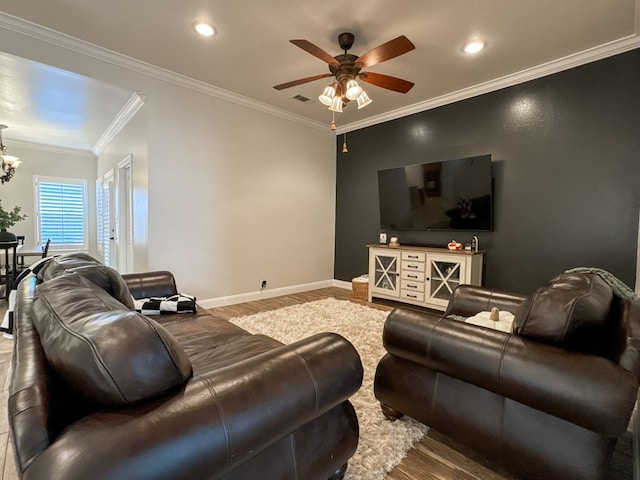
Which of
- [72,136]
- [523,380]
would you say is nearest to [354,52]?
[523,380]

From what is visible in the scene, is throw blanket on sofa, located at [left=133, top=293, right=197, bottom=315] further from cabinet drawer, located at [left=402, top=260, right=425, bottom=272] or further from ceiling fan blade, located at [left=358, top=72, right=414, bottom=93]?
cabinet drawer, located at [left=402, top=260, right=425, bottom=272]

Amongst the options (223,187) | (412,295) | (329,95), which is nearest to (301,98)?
(223,187)

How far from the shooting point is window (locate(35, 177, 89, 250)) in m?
6.30

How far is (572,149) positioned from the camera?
3.20 m

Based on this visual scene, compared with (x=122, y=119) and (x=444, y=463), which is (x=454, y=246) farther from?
(x=122, y=119)

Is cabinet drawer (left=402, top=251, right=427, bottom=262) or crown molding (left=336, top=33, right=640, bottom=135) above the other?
crown molding (left=336, top=33, right=640, bottom=135)

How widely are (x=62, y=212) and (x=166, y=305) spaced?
6.23 metres

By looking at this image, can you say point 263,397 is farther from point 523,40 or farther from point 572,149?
point 572,149

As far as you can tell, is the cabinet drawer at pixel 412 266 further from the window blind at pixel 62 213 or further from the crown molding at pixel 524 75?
the window blind at pixel 62 213

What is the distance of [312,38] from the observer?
2.86 meters

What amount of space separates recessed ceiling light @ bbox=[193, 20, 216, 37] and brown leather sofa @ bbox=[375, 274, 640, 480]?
287 centimetres

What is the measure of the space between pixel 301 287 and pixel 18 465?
4523mm

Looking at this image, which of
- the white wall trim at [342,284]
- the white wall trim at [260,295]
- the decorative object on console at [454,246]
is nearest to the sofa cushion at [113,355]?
the white wall trim at [260,295]

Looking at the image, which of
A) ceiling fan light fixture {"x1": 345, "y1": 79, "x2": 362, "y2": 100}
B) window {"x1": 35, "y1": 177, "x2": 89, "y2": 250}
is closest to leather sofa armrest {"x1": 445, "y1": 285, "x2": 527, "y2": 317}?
ceiling fan light fixture {"x1": 345, "y1": 79, "x2": 362, "y2": 100}
